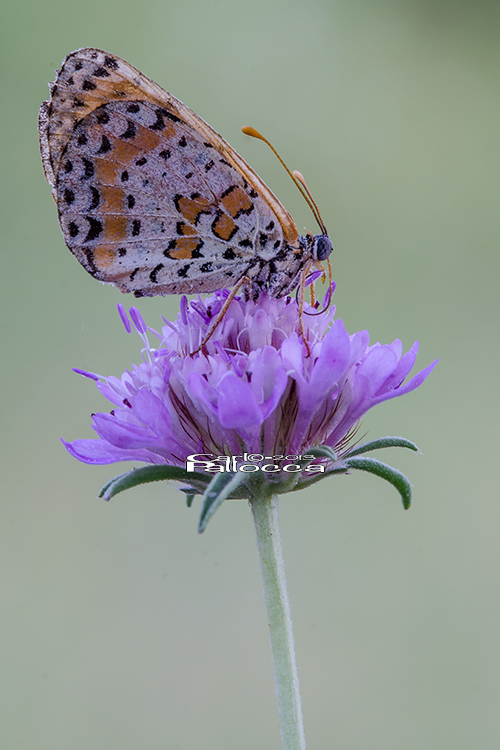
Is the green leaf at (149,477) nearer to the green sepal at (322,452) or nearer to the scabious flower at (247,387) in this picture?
the scabious flower at (247,387)

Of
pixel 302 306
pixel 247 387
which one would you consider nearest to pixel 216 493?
pixel 247 387

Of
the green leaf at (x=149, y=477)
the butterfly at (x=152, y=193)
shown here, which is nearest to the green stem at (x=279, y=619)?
the green leaf at (x=149, y=477)

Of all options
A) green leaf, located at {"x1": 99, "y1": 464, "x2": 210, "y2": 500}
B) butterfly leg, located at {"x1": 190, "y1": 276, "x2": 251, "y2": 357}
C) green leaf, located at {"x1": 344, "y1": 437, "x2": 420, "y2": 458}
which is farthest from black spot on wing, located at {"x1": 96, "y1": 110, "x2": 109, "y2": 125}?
green leaf, located at {"x1": 344, "y1": 437, "x2": 420, "y2": 458}

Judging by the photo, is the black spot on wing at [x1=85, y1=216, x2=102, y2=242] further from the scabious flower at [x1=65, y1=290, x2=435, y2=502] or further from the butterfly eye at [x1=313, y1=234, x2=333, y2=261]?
the butterfly eye at [x1=313, y1=234, x2=333, y2=261]

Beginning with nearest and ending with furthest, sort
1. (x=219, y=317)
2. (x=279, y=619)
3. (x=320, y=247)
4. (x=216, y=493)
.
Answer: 1. (x=216, y=493)
2. (x=279, y=619)
3. (x=219, y=317)
4. (x=320, y=247)

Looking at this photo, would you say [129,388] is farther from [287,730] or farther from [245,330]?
[287,730]

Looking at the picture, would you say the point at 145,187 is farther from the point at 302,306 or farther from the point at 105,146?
the point at 302,306
